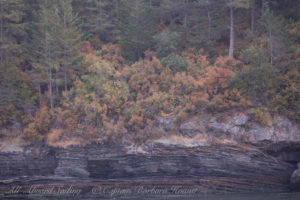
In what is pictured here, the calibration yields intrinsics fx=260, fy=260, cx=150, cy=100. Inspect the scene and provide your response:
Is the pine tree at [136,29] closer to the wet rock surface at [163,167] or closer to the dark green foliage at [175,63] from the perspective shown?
the dark green foliage at [175,63]

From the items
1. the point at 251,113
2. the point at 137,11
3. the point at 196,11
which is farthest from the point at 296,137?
the point at 137,11

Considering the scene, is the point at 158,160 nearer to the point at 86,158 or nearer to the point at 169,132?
the point at 169,132

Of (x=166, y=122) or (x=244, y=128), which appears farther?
(x=166, y=122)

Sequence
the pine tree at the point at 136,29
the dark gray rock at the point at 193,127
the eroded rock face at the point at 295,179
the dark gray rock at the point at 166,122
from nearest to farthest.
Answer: the eroded rock face at the point at 295,179, the dark gray rock at the point at 193,127, the dark gray rock at the point at 166,122, the pine tree at the point at 136,29

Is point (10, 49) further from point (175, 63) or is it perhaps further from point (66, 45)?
point (175, 63)

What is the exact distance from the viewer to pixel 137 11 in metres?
26.4

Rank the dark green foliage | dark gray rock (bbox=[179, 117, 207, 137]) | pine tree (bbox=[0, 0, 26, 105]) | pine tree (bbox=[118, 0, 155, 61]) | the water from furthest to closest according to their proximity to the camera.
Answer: pine tree (bbox=[118, 0, 155, 61]) < the dark green foliage < pine tree (bbox=[0, 0, 26, 105]) < dark gray rock (bbox=[179, 117, 207, 137]) < the water

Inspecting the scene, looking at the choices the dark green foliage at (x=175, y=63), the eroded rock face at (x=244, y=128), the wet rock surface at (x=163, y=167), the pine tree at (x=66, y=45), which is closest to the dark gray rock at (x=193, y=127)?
the eroded rock face at (x=244, y=128)

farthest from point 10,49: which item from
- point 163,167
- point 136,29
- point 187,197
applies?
point 187,197

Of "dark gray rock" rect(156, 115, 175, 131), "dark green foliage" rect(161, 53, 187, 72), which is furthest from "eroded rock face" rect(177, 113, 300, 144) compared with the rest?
"dark green foliage" rect(161, 53, 187, 72)

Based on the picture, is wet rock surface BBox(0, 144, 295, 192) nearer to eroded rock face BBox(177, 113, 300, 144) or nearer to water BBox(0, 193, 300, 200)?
eroded rock face BBox(177, 113, 300, 144)

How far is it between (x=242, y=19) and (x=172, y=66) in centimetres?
992

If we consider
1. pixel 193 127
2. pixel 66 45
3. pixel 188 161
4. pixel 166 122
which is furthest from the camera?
pixel 66 45

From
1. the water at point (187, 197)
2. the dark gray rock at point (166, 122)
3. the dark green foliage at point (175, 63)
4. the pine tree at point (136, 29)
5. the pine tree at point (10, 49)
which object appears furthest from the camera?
the pine tree at point (136, 29)
